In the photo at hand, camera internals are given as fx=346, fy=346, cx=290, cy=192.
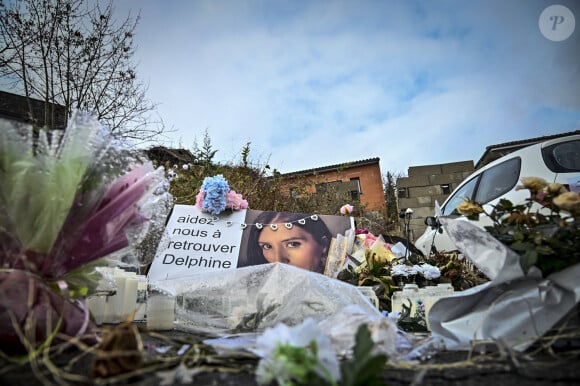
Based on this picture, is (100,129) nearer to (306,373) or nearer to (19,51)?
(306,373)

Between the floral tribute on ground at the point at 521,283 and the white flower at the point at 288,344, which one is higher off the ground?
the floral tribute on ground at the point at 521,283

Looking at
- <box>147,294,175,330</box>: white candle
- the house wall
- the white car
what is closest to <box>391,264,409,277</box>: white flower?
the white car

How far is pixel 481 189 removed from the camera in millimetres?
3352

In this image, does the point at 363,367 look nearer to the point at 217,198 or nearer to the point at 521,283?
the point at 521,283

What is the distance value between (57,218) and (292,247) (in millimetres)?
2252

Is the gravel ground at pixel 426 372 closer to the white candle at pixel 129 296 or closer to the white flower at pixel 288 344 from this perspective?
the white flower at pixel 288 344

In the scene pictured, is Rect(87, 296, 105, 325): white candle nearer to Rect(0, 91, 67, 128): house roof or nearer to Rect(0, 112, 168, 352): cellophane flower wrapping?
Rect(0, 112, 168, 352): cellophane flower wrapping

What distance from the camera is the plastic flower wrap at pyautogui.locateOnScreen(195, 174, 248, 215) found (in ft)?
10.6

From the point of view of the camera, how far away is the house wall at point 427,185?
7754mm

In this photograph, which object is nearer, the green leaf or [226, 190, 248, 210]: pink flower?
the green leaf

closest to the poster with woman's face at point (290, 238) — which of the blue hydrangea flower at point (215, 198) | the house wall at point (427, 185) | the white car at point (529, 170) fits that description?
the blue hydrangea flower at point (215, 198)

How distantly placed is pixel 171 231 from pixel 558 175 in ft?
10.2

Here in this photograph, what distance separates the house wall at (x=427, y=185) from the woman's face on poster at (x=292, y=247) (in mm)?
4958

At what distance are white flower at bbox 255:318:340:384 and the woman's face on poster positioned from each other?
7.45ft
